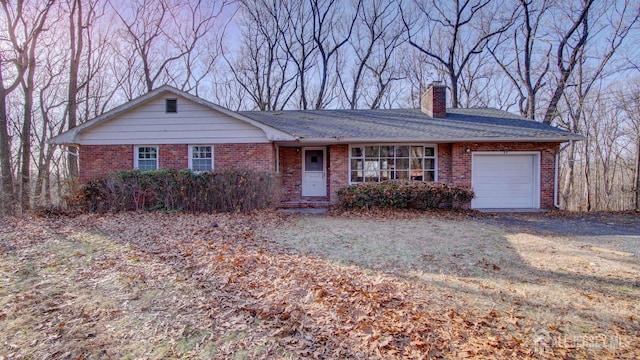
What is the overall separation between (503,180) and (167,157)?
1144 cm

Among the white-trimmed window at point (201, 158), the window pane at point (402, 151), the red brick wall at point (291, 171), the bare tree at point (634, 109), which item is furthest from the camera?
the bare tree at point (634, 109)

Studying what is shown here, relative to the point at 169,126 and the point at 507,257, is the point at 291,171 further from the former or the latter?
the point at 507,257

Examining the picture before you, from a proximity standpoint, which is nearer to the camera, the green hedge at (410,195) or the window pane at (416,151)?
the green hedge at (410,195)

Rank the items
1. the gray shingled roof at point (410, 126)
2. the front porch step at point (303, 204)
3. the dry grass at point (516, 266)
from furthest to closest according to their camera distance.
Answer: the front porch step at point (303, 204), the gray shingled roof at point (410, 126), the dry grass at point (516, 266)

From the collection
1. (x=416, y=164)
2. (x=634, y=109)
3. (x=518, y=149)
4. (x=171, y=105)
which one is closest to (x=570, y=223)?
(x=518, y=149)

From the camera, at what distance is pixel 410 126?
11828 millimetres

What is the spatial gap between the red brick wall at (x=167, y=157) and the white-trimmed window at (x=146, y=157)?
17cm

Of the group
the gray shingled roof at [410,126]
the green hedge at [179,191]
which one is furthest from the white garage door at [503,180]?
the green hedge at [179,191]

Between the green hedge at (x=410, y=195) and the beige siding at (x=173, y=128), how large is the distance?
3715 millimetres

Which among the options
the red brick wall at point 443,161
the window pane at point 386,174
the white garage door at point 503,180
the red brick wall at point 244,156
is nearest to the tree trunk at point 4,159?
the red brick wall at point 244,156

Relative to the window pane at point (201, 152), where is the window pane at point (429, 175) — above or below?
below

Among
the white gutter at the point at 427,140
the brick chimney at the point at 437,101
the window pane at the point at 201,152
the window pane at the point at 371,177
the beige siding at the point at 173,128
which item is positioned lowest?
the window pane at the point at 371,177

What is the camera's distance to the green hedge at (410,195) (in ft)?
31.8

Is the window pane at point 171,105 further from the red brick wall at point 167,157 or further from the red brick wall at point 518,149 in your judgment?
the red brick wall at point 518,149
